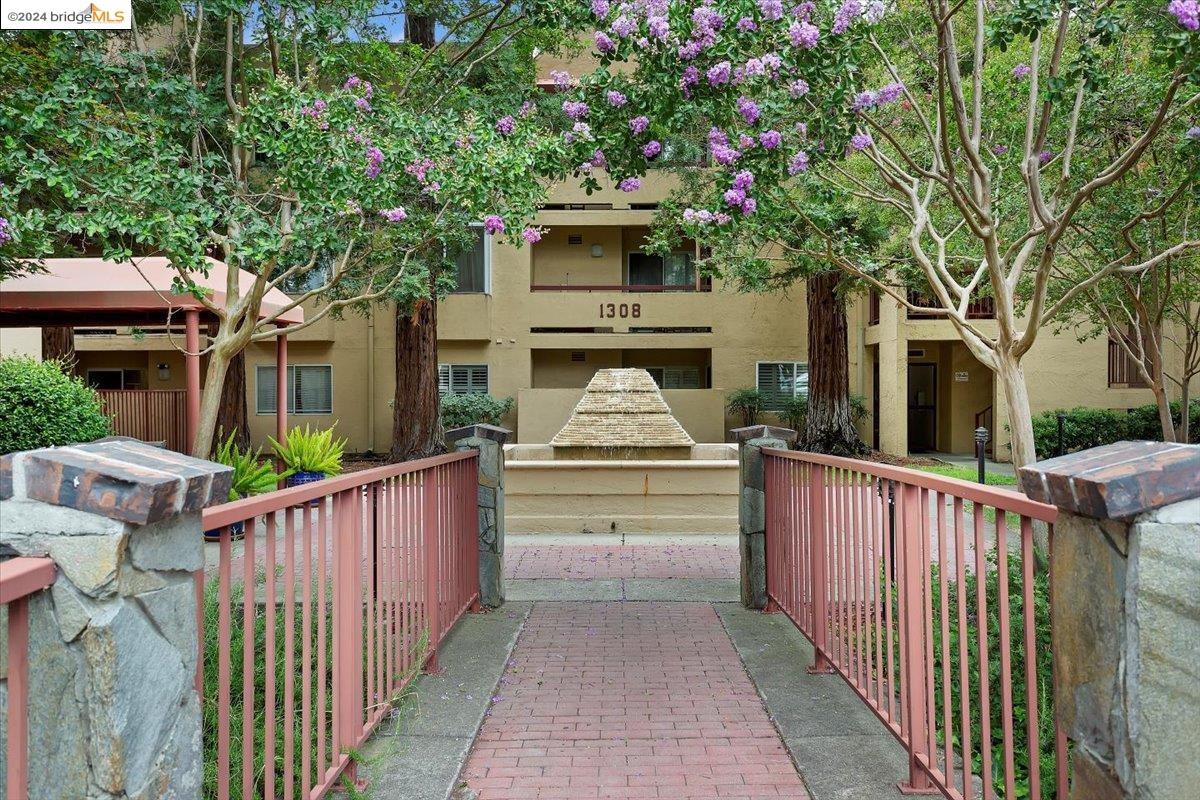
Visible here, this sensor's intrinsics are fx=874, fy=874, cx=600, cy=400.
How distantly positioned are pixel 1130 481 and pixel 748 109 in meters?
4.58

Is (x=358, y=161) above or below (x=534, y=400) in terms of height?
above

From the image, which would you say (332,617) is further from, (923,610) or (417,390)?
(417,390)

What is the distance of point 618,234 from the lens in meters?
22.8

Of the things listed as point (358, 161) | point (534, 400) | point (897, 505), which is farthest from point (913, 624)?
point (534, 400)

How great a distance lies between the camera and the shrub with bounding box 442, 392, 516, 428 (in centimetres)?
1981

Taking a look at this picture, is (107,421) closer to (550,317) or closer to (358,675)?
(358,675)

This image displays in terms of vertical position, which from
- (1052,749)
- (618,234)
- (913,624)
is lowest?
(1052,749)

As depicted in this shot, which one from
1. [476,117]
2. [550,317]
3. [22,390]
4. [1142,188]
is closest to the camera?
[476,117]

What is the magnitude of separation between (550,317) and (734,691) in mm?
17207

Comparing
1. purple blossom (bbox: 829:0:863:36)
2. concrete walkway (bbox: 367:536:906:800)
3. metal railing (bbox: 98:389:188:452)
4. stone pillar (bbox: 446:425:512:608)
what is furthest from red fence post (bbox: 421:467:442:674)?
metal railing (bbox: 98:389:188:452)

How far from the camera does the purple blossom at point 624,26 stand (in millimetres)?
5676

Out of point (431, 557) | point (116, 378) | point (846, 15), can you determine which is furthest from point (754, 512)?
point (116, 378)

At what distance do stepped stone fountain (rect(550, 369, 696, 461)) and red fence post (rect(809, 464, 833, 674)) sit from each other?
19.5ft

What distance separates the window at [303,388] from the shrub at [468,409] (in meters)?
3.63
